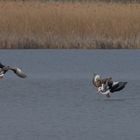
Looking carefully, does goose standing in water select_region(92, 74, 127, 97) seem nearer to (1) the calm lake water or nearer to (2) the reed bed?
(1) the calm lake water

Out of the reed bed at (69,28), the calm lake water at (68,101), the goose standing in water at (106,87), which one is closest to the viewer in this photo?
the calm lake water at (68,101)

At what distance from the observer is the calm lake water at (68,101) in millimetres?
9641

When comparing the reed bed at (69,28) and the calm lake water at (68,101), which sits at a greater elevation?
the reed bed at (69,28)

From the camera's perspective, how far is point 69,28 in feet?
63.5

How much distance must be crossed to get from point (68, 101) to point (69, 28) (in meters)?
7.73

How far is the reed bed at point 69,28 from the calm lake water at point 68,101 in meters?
0.86

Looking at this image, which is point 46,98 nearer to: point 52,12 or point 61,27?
point 61,27

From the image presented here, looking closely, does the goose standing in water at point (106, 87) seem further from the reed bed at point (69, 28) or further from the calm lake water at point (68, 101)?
the reed bed at point (69, 28)

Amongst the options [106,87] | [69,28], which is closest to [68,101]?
[106,87]

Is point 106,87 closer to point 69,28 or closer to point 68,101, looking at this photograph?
point 68,101

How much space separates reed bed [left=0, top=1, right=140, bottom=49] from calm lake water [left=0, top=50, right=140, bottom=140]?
0.86 metres

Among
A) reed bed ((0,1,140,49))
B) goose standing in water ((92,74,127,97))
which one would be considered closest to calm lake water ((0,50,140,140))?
goose standing in water ((92,74,127,97))

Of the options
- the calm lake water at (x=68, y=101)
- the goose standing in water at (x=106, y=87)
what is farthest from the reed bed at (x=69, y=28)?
the goose standing in water at (x=106, y=87)

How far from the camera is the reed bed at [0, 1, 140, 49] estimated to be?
18.7 meters
